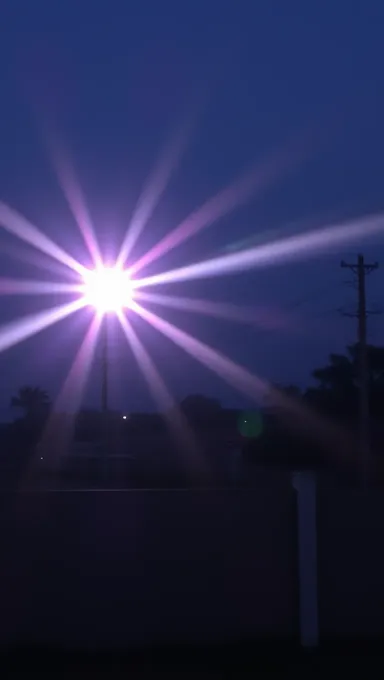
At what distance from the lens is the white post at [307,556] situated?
1078 centimetres

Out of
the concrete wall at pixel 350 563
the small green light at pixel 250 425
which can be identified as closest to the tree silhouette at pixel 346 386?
the small green light at pixel 250 425

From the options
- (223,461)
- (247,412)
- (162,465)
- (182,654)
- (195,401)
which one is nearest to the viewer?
(182,654)

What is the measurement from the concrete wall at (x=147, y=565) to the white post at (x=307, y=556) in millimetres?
117

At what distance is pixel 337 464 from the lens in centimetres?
Result: 4453

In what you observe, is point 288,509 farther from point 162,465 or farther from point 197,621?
point 162,465

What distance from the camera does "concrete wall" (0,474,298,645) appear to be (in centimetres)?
1059

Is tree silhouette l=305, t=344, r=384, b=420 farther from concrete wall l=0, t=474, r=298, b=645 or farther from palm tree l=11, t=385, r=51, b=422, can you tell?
concrete wall l=0, t=474, r=298, b=645

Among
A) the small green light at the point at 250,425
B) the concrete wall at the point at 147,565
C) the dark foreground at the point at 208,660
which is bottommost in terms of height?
the dark foreground at the point at 208,660

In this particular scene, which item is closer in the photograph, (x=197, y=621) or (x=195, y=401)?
(x=197, y=621)

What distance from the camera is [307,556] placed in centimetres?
1085

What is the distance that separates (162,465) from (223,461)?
3.53 meters

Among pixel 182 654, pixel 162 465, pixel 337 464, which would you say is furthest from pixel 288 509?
pixel 337 464

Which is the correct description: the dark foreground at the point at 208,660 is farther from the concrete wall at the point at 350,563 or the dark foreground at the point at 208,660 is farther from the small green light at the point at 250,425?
the small green light at the point at 250,425

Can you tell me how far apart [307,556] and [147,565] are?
154cm
